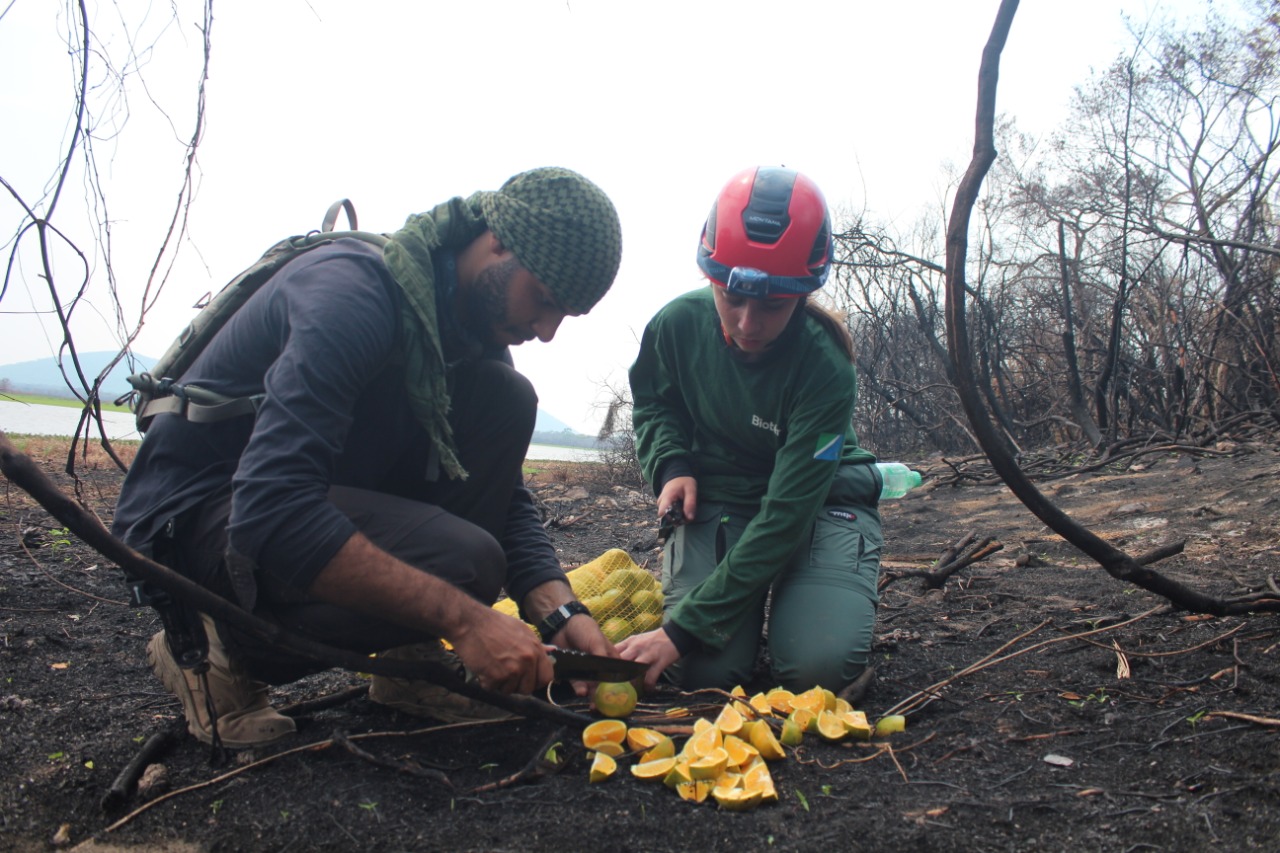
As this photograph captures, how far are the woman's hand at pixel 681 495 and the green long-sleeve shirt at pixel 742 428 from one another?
0.36ft

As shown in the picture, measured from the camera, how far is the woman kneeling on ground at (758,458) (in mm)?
2814

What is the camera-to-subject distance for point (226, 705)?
2246mm

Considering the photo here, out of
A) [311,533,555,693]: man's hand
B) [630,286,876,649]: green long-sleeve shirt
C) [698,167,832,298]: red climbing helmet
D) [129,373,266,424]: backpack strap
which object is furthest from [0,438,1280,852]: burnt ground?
[698,167,832,298]: red climbing helmet

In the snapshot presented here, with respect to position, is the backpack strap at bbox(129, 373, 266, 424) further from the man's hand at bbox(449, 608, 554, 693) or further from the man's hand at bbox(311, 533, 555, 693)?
the man's hand at bbox(449, 608, 554, 693)

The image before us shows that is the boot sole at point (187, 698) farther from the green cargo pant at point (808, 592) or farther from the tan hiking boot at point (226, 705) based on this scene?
the green cargo pant at point (808, 592)

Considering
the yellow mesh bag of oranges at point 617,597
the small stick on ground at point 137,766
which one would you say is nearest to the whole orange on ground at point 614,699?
the yellow mesh bag of oranges at point 617,597

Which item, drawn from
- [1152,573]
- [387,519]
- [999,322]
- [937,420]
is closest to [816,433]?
[1152,573]

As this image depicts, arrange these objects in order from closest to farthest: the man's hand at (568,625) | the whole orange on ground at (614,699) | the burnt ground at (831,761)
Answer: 1. the burnt ground at (831,761)
2. the whole orange on ground at (614,699)
3. the man's hand at (568,625)

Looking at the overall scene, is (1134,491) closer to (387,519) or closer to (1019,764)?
(1019,764)

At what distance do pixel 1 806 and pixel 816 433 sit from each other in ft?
7.88

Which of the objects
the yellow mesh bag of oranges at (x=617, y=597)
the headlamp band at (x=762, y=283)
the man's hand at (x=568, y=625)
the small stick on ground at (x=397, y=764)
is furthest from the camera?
the yellow mesh bag of oranges at (x=617, y=597)

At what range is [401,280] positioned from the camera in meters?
2.14

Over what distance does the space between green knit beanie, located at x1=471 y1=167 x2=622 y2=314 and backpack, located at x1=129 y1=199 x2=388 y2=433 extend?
1.22ft

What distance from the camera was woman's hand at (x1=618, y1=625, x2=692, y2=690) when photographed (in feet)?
8.68
